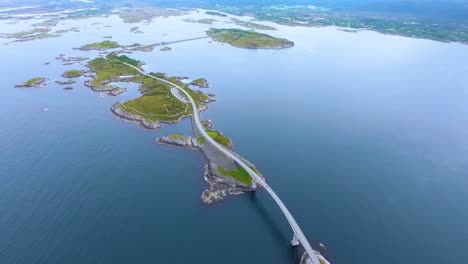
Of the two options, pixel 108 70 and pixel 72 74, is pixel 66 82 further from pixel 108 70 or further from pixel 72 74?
pixel 108 70

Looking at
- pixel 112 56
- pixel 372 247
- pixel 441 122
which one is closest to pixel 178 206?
pixel 372 247

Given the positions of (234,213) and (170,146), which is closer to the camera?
(234,213)

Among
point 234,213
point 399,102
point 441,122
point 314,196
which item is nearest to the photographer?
point 234,213

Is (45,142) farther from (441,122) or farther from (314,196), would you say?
(441,122)

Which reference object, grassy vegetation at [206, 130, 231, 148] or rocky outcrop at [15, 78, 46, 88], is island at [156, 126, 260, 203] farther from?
rocky outcrop at [15, 78, 46, 88]

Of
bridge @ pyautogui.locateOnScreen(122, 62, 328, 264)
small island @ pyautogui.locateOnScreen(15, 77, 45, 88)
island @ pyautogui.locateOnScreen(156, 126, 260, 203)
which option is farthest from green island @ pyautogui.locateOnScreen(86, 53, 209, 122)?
small island @ pyautogui.locateOnScreen(15, 77, 45, 88)

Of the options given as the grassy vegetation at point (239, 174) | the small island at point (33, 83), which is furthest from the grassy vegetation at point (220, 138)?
the small island at point (33, 83)
